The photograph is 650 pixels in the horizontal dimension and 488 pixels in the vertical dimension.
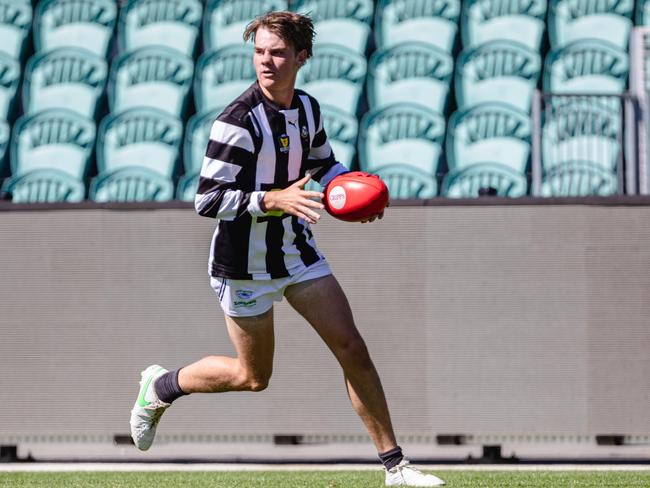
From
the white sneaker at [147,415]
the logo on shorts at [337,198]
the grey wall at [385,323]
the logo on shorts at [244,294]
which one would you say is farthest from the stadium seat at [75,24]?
the logo on shorts at [337,198]

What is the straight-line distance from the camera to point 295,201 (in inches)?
155

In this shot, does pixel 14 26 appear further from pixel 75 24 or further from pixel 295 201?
pixel 295 201

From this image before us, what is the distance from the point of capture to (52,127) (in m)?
9.71

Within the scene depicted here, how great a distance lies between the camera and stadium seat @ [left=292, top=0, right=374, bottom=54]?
10.1 metres

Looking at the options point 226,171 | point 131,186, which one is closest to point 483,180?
point 131,186

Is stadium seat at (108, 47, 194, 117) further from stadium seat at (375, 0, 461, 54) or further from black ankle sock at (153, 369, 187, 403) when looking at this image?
black ankle sock at (153, 369, 187, 403)

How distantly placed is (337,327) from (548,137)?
12.1 ft

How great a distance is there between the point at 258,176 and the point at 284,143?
16 centimetres

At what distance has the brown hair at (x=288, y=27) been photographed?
425cm

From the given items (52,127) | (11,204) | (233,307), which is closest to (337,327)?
(233,307)

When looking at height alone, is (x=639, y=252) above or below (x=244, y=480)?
above

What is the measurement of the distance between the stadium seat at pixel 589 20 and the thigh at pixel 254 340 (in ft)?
19.6

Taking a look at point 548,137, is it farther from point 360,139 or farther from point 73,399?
point 73,399

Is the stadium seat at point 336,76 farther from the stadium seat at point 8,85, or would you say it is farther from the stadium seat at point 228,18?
the stadium seat at point 8,85
